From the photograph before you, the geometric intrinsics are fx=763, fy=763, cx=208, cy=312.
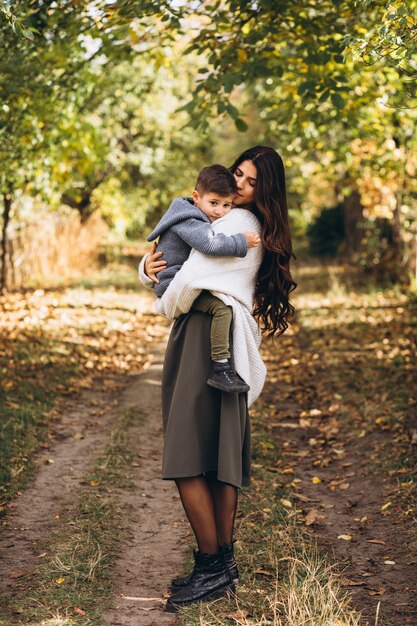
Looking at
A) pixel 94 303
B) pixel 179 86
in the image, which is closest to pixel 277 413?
pixel 94 303

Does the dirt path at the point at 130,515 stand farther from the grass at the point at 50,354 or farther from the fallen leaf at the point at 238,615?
the fallen leaf at the point at 238,615

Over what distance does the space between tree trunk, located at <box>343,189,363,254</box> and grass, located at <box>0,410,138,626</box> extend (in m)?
14.3

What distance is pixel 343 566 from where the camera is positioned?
4.54m

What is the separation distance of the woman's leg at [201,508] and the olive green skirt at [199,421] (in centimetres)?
9

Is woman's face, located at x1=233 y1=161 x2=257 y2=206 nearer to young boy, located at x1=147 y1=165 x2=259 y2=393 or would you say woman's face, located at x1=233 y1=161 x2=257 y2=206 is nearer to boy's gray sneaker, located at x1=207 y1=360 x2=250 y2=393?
young boy, located at x1=147 y1=165 x2=259 y2=393

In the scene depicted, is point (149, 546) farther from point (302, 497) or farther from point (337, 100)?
point (337, 100)

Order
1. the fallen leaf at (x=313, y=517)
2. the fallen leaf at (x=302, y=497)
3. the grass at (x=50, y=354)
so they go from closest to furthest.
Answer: the fallen leaf at (x=313, y=517)
the fallen leaf at (x=302, y=497)
the grass at (x=50, y=354)

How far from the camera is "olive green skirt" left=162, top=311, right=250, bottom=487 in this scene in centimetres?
372

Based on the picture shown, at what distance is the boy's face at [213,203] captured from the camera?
3764mm

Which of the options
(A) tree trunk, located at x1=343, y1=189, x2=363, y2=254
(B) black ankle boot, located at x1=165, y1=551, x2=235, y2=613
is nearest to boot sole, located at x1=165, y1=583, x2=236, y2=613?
(B) black ankle boot, located at x1=165, y1=551, x2=235, y2=613

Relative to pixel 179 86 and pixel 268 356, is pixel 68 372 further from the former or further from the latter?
pixel 179 86

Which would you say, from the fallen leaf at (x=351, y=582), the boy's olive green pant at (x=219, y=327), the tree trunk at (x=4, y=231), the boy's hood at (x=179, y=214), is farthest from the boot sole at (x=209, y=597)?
the tree trunk at (x=4, y=231)

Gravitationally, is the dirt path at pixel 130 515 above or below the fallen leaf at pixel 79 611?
below

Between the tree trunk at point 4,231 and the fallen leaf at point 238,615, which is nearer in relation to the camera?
the fallen leaf at point 238,615
